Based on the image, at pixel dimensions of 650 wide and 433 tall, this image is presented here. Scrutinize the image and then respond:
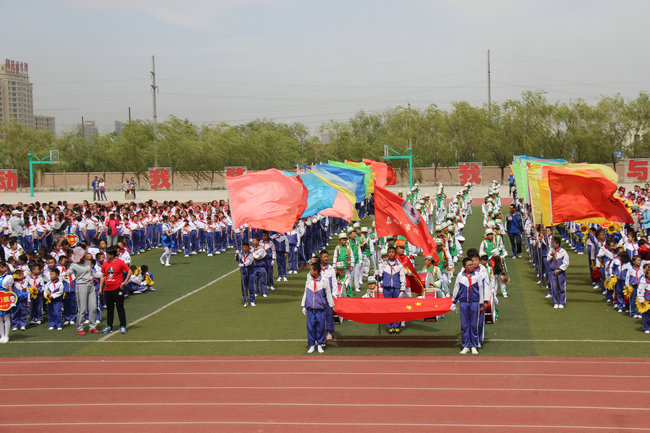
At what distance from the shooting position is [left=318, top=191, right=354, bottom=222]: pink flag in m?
18.9

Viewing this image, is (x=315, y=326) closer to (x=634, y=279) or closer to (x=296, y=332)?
(x=296, y=332)

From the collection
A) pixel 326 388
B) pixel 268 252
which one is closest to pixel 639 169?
pixel 268 252

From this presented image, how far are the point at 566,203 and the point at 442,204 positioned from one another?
50.5 ft

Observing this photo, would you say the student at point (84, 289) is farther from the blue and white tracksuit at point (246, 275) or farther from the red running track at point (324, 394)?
the blue and white tracksuit at point (246, 275)

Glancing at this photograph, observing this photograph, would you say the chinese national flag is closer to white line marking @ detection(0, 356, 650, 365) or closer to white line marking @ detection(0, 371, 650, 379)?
white line marking @ detection(0, 356, 650, 365)

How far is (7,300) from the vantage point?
484 inches

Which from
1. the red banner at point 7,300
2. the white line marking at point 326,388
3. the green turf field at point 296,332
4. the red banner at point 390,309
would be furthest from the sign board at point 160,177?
the white line marking at point 326,388

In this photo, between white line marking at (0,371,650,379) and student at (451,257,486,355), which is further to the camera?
student at (451,257,486,355)

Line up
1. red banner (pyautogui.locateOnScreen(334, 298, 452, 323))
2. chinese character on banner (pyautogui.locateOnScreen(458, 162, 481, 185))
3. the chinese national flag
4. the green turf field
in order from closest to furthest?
red banner (pyautogui.locateOnScreen(334, 298, 452, 323)), the green turf field, the chinese national flag, chinese character on banner (pyautogui.locateOnScreen(458, 162, 481, 185))

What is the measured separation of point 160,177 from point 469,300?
5605 cm

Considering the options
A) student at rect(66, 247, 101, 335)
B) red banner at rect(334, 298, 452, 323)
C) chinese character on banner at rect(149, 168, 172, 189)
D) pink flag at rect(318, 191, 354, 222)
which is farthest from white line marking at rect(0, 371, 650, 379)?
chinese character on banner at rect(149, 168, 172, 189)

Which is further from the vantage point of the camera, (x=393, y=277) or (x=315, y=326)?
(x=393, y=277)

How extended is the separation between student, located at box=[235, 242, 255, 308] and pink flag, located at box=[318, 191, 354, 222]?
3.56 meters

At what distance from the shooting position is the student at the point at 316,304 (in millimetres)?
11453
